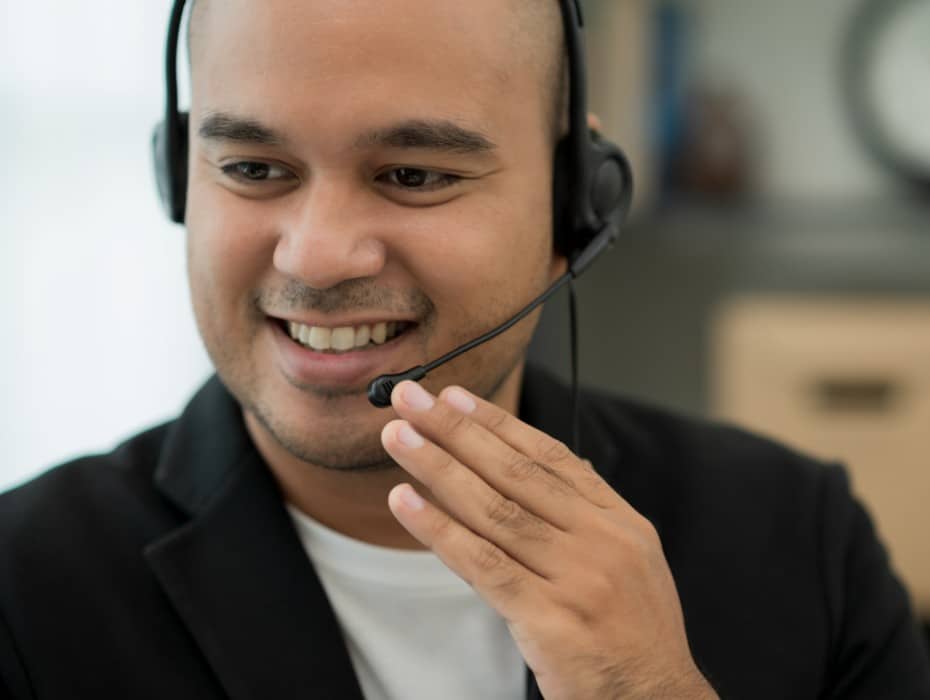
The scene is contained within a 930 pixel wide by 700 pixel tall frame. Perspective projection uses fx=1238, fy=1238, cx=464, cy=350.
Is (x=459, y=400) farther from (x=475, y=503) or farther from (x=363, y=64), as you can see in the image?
(x=363, y=64)

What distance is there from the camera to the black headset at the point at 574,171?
1233 mm

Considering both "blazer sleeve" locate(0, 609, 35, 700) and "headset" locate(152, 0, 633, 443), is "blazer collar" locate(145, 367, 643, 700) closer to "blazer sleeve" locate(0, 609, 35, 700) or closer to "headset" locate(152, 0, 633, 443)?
"blazer sleeve" locate(0, 609, 35, 700)

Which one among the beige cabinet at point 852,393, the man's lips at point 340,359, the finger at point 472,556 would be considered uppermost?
the man's lips at point 340,359

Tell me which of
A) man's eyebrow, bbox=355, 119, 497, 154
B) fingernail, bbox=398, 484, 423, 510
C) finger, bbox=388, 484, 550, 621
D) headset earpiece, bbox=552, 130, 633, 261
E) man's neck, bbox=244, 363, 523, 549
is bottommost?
man's neck, bbox=244, 363, 523, 549

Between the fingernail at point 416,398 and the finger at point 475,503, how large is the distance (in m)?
0.02

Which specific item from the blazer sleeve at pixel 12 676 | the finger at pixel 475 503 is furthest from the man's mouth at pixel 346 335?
the blazer sleeve at pixel 12 676

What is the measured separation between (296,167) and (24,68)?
47.9 inches

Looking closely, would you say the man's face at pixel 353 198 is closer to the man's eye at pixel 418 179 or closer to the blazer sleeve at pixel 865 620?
the man's eye at pixel 418 179

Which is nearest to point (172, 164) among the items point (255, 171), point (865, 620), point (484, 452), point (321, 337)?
point (255, 171)

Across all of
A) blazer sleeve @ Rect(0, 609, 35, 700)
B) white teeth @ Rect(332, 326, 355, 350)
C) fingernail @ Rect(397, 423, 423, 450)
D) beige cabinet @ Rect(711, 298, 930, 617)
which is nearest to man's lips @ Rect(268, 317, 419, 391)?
white teeth @ Rect(332, 326, 355, 350)

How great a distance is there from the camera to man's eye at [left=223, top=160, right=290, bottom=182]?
114 cm

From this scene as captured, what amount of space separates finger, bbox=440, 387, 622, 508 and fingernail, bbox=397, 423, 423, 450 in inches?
1.5

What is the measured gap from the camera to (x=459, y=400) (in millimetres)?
994

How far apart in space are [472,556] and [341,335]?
0.29 m
